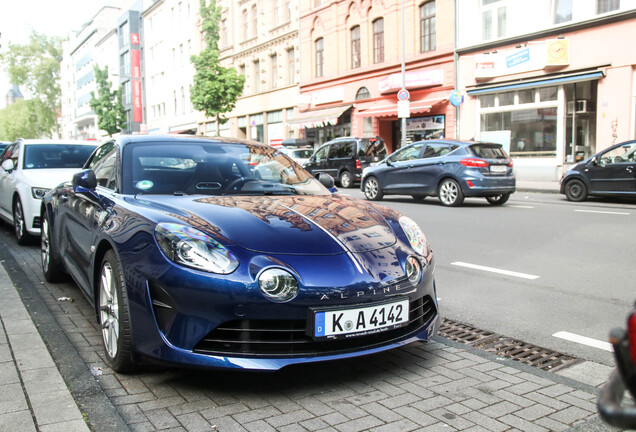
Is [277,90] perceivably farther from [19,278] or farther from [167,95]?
[19,278]

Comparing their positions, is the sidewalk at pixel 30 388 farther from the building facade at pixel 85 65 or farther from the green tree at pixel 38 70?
the green tree at pixel 38 70

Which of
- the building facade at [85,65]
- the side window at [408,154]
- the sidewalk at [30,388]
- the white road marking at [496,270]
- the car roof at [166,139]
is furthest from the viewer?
the building facade at [85,65]

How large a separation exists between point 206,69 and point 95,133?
199ft

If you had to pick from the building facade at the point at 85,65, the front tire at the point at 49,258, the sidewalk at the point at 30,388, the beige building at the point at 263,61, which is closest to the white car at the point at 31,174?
the front tire at the point at 49,258

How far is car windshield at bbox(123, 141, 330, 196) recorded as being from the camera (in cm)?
421

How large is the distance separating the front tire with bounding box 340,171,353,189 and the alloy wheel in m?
17.3

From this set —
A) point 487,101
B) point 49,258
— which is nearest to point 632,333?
point 49,258

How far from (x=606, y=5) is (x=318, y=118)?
17.0 meters

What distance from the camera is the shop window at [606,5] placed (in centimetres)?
1954

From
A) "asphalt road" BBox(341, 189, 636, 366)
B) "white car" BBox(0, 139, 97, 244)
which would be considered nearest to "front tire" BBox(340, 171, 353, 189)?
"asphalt road" BBox(341, 189, 636, 366)

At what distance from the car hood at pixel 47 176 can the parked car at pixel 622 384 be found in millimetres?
7745

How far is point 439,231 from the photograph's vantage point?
31.6 ft

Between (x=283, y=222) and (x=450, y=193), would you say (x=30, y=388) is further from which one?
(x=450, y=193)

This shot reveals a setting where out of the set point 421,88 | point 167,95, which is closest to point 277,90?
point 421,88
